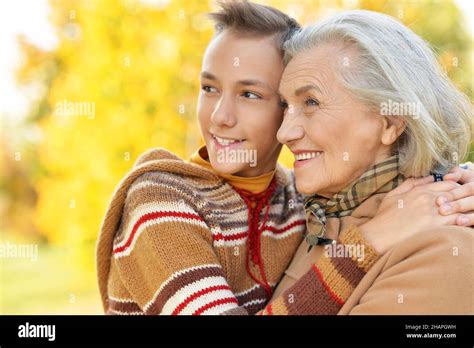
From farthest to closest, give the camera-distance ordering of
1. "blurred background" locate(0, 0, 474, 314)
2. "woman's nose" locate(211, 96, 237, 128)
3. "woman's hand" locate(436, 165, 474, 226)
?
"blurred background" locate(0, 0, 474, 314) < "woman's nose" locate(211, 96, 237, 128) < "woman's hand" locate(436, 165, 474, 226)

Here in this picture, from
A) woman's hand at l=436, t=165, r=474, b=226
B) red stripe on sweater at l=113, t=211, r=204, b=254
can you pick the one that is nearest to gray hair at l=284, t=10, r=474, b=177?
woman's hand at l=436, t=165, r=474, b=226

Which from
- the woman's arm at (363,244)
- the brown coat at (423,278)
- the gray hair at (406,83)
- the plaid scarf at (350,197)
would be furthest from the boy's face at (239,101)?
the brown coat at (423,278)

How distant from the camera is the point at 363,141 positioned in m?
2.26

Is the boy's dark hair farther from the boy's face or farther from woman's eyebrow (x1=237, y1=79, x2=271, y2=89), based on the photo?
woman's eyebrow (x1=237, y1=79, x2=271, y2=89)

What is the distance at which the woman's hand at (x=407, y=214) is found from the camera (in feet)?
6.64

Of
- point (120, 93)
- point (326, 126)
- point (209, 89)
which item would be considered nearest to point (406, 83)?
point (326, 126)

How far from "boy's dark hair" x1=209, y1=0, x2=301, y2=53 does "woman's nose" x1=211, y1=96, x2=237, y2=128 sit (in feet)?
1.06

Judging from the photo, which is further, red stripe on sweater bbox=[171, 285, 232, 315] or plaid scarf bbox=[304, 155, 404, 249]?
plaid scarf bbox=[304, 155, 404, 249]

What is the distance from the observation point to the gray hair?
2180 millimetres

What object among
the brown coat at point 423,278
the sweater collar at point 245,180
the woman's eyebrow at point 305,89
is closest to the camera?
the brown coat at point 423,278

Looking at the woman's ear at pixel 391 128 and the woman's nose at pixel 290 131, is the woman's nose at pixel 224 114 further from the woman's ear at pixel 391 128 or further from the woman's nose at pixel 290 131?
the woman's ear at pixel 391 128

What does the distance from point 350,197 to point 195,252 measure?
62cm
